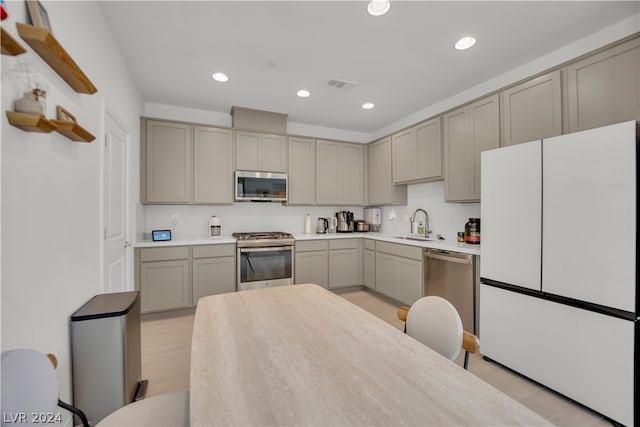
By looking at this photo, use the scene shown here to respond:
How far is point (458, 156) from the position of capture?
9.95 feet

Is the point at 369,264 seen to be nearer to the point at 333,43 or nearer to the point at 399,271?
the point at 399,271

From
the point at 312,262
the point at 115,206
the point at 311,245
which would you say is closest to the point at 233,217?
the point at 311,245

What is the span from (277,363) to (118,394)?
1277mm

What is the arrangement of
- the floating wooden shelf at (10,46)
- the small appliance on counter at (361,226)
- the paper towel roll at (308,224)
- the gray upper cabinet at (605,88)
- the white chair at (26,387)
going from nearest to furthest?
1. the white chair at (26,387)
2. the floating wooden shelf at (10,46)
3. the gray upper cabinet at (605,88)
4. the paper towel roll at (308,224)
5. the small appliance on counter at (361,226)

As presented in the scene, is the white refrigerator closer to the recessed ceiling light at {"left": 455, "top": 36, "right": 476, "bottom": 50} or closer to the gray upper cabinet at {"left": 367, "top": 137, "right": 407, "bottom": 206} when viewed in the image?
the recessed ceiling light at {"left": 455, "top": 36, "right": 476, "bottom": 50}

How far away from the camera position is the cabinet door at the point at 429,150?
3.31 m

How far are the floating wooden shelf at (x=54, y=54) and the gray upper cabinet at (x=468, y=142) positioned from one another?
319cm

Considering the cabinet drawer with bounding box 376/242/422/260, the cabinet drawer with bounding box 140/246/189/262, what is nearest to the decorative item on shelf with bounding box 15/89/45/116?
the cabinet drawer with bounding box 140/246/189/262

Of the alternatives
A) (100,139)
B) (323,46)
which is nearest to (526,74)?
(323,46)

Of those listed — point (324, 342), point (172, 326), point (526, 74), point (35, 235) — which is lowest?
point (172, 326)

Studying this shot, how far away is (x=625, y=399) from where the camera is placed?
5.06 ft

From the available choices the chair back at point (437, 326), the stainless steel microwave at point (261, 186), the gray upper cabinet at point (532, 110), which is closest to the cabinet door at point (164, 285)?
the stainless steel microwave at point (261, 186)

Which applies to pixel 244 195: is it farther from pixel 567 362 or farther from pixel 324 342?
pixel 567 362

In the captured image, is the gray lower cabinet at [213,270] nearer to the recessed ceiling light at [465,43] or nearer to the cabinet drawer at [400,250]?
the cabinet drawer at [400,250]
